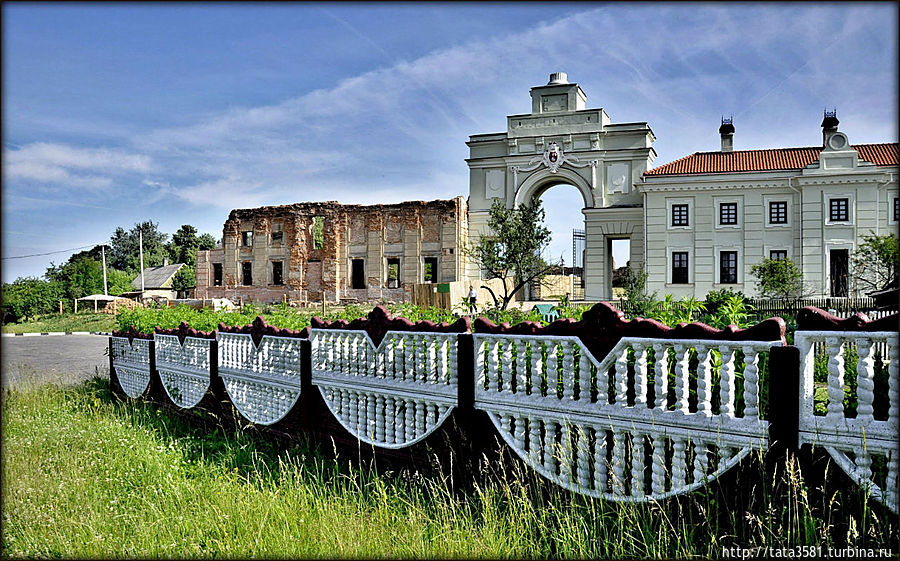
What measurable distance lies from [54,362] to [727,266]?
28.6 m

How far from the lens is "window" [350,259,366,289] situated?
145ft

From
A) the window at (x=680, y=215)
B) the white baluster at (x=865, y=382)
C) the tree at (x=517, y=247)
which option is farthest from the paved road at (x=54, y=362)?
the window at (x=680, y=215)

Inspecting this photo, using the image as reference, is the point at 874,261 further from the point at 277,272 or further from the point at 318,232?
the point at 277,272

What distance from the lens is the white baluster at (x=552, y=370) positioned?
159 inches

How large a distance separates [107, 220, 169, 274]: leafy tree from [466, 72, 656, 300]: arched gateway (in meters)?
60.6

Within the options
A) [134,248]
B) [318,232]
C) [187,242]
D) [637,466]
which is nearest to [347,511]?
[637,466]

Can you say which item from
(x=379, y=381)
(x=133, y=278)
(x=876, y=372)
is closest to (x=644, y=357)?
(x=876, y=372)

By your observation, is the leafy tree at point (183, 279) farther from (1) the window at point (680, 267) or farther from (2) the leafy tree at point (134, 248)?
(1) the window at point (680, 267)

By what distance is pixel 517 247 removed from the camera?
33.1 meters

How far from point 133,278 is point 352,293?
37487 mm

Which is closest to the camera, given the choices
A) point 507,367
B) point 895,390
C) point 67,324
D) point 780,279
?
point 895,390

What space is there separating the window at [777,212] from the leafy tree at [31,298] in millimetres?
41055

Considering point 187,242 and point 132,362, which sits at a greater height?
point 187,242

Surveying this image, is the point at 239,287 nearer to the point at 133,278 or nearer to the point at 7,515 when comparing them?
the point at 133,278
